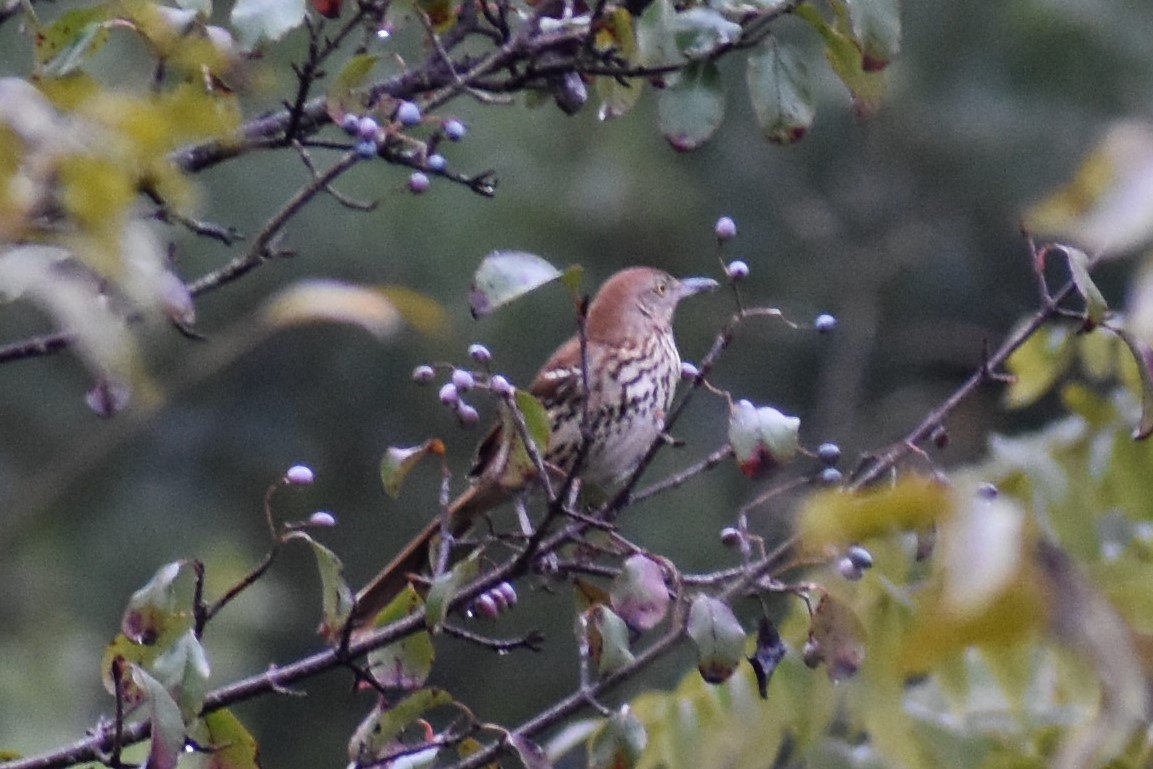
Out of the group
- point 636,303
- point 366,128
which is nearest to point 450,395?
point 366,128

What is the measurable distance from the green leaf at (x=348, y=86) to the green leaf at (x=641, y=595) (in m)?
0.61

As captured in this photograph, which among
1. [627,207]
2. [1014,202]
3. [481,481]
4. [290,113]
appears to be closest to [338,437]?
[627,207]

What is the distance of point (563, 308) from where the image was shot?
884 centimetres

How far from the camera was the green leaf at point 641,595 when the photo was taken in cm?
180

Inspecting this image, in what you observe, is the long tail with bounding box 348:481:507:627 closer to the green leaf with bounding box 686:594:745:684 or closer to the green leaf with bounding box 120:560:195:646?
the green leaf with bounding box 120:560:195:646

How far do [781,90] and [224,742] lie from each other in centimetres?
93

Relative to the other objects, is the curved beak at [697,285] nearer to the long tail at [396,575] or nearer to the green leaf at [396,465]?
the long tail at [396,575]

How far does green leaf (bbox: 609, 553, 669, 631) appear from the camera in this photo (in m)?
1.80

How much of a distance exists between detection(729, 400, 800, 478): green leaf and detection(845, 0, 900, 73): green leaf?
1.50 feet

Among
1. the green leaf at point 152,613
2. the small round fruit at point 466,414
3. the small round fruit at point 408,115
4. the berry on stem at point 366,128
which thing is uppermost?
the berry on stem at point 366,128

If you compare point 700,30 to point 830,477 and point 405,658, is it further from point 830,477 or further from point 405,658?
point 405,658

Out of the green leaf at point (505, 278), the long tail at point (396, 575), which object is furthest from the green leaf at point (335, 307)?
the long tail at point (396, 575)

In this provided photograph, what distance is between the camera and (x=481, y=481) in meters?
2.79

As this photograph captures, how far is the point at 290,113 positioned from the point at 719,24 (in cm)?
52
